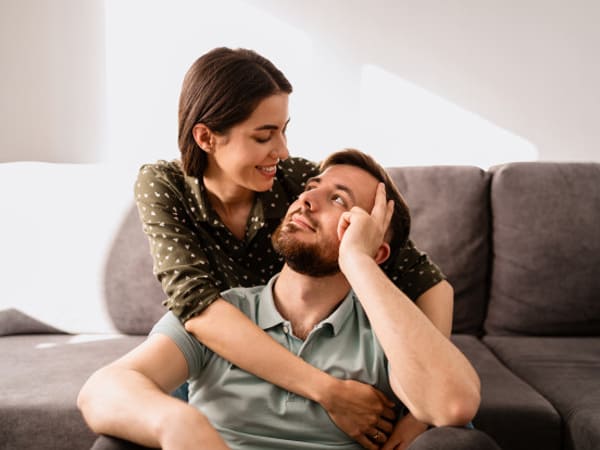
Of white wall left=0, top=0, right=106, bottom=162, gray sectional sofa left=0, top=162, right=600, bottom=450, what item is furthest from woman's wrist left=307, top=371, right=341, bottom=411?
white wall left=0, top=0, right=106, bottom=162

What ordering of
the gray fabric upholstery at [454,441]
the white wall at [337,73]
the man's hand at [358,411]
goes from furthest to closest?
the white wall at [337,73] < the man's hand at [358,411] < the gray fabric upholstery at [454,441]

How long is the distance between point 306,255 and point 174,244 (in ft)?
1.01

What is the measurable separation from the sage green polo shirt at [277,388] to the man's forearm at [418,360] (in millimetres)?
127

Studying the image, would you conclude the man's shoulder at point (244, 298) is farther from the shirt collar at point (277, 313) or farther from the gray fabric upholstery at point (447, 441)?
the gray fabric upholstery at point (447, 441)

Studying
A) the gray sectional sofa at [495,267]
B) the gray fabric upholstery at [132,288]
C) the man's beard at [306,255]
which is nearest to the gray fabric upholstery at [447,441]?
the man's beard at [306,255]

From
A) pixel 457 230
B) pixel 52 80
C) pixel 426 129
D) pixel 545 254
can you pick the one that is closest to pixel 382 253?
pixel 457 230

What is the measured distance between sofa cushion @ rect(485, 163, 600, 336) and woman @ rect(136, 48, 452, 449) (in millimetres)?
607

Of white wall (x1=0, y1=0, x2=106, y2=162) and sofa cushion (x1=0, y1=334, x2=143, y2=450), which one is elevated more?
white wall (x1=0, y1=0, x2=106, y2=162)

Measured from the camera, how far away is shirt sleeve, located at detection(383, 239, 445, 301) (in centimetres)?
164

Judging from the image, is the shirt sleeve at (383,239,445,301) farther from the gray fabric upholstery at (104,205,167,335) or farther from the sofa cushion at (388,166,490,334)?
the gray fabric upholstery at (104,205,167,335)

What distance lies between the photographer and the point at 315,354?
1.36 metres

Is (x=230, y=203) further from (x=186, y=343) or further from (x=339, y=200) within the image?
(x=186, y=343)

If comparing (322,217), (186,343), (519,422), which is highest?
(322,217)

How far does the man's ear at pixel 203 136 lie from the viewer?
5.22 ft
